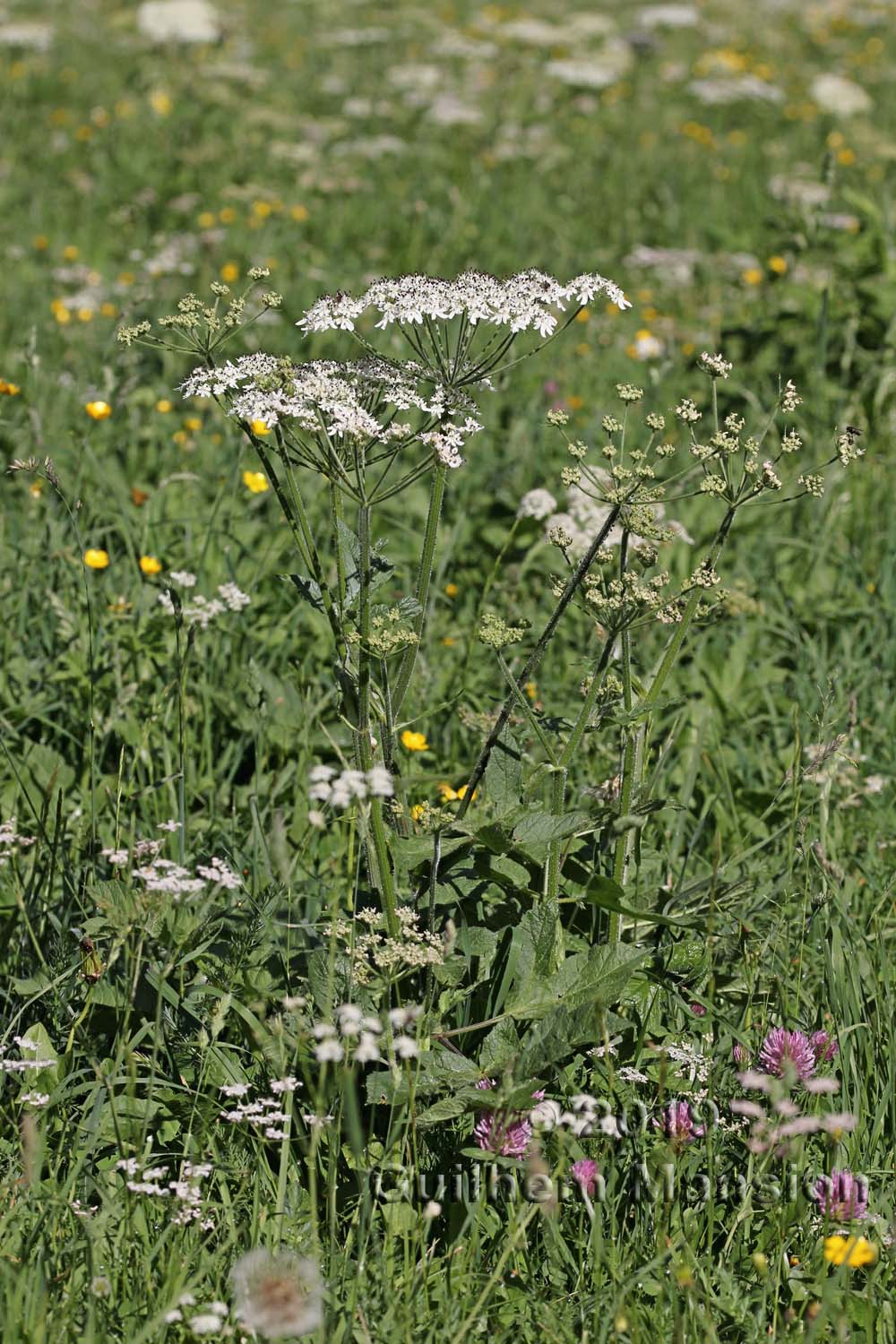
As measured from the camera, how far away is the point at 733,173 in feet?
25.8

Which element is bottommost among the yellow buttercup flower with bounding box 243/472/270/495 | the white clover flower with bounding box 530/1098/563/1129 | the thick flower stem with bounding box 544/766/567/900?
the white clover flower with bounding box 530/1098/563/1129

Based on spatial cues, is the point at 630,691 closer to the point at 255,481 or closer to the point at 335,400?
the point at 335,400

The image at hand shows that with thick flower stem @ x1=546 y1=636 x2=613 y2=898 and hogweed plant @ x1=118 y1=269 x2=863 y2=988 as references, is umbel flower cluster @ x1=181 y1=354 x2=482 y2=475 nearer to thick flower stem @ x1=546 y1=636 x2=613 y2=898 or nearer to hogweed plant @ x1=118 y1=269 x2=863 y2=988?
hogweed plant @ x1=118 y1=269 x2=863 y2=988

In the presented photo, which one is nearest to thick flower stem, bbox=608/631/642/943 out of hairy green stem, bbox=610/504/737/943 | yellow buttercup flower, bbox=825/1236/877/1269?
hairy green stem, bbox=610/504/737/943

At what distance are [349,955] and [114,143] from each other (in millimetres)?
6569

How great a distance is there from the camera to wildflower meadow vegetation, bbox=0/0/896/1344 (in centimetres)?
180

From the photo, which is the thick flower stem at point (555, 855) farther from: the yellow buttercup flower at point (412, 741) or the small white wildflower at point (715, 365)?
the yellow buttercup flower at point (412, 741)

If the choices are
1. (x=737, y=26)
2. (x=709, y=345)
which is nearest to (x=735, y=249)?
(x=709, y=345)

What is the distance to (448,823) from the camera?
1.99 metres

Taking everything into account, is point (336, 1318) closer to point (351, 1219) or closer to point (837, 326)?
point (351, 1219)

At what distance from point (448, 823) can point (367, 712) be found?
0.65ft

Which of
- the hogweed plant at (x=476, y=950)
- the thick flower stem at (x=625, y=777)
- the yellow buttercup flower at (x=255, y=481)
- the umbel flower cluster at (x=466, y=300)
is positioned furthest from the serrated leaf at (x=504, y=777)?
the yellow buttercup flower at (x=255, y=481)

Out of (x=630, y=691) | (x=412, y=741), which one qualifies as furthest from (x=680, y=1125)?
(x=412, y=741)

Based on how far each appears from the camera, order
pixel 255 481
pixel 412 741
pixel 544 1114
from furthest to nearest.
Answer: pixel 255 481 → pixel 412 741 → pixel 544 1114
